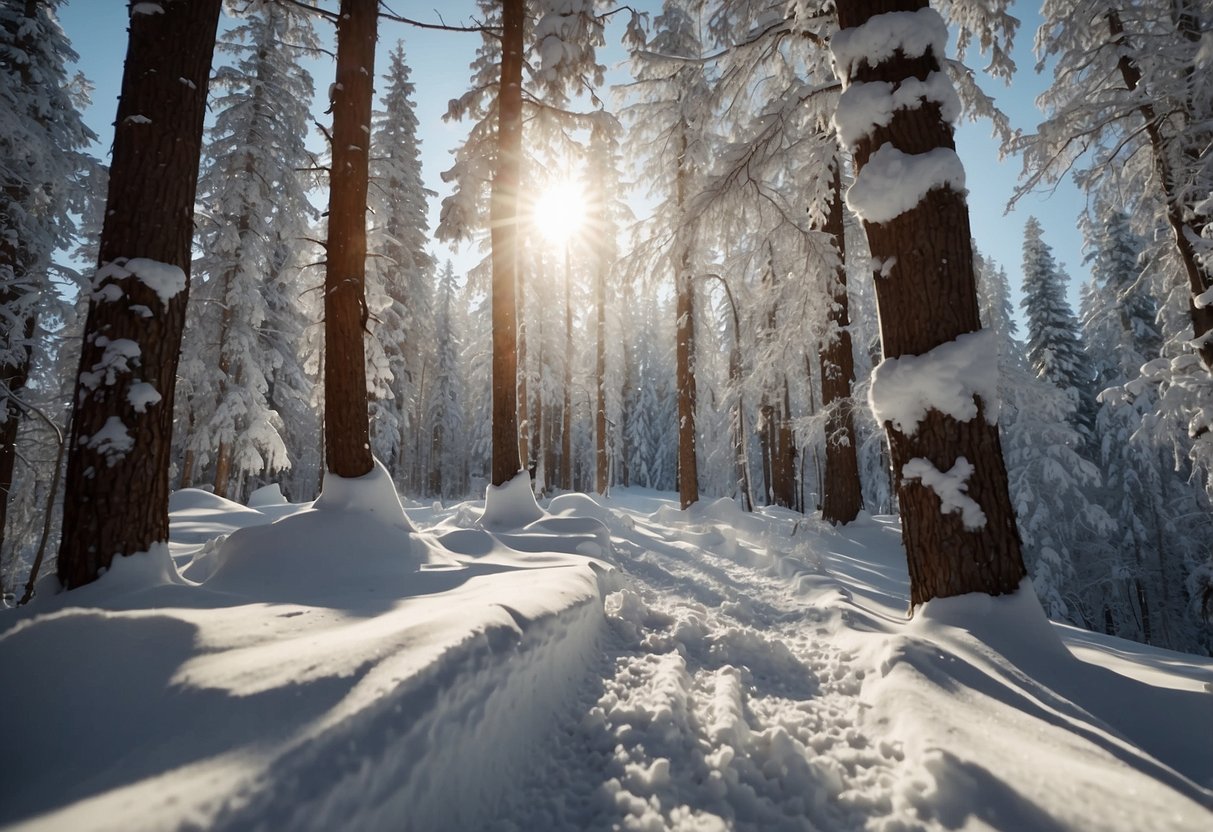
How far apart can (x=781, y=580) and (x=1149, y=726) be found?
368cm

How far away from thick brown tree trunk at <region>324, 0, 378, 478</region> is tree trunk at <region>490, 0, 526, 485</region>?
7.65ft

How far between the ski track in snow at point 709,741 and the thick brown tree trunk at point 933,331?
101 centimetres

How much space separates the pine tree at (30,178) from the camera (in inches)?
316

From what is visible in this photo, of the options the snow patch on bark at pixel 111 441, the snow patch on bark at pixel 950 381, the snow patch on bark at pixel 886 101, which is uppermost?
the snow patch on bark at pixel 886 101

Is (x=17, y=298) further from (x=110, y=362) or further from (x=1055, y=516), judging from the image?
(x=1055, y=516)

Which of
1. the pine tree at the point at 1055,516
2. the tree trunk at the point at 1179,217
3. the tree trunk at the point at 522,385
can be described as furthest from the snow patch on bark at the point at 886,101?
the pine tree at the point at 1055,516

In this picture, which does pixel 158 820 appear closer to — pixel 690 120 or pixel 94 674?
pixel 94 674

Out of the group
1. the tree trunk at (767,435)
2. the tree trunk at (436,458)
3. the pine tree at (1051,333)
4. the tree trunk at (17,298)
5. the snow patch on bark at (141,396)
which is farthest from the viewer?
the tree trunk at (436,458)

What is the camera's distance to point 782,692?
2.81m

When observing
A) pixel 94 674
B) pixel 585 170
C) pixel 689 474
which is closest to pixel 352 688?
pixel 94 674

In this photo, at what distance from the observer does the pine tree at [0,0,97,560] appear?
26.3 ft

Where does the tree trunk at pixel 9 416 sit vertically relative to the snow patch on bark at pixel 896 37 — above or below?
below

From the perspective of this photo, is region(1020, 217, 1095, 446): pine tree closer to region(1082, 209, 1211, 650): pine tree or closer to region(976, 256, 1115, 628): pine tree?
region(1082, 209, 1211, 650): pine tree

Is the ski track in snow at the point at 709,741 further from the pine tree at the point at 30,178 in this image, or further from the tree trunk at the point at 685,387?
the pine tree at the point at 30,178
